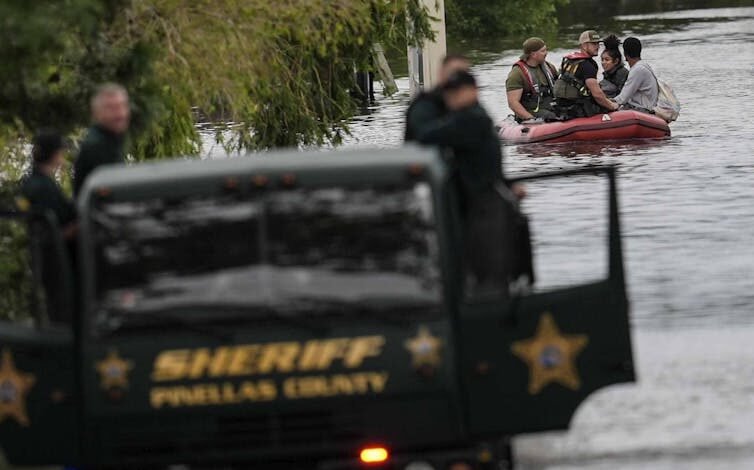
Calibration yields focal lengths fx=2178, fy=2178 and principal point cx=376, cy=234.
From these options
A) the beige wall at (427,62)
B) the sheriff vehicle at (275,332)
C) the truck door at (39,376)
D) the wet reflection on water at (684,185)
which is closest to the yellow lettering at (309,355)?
the sheriff vehicle at (275,332)

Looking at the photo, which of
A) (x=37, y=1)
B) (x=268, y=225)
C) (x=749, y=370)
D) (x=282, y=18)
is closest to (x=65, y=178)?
(x=282, y=18)

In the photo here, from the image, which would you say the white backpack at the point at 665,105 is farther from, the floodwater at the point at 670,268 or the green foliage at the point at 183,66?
the green foliage at the point at 183,66

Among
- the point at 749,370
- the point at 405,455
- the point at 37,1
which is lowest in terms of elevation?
the point at 749,370

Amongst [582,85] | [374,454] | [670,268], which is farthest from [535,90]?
[374,454]

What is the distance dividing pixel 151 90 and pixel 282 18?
712cm

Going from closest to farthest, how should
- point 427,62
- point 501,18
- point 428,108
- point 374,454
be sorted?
1. point 374,454
2. point 428,108
3. point 427,62
4. point 501,18

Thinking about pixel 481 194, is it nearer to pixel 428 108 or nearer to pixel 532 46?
pixel 428 108

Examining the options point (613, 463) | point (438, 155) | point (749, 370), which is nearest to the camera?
point (438, 155)

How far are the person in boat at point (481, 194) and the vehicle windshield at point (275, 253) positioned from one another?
0.77ft

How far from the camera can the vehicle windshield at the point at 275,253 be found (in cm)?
883

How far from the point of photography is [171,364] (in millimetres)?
8789

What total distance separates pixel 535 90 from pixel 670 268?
13.5 m

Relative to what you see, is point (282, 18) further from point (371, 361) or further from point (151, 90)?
point (371, 361)

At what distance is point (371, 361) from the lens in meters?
8.78
